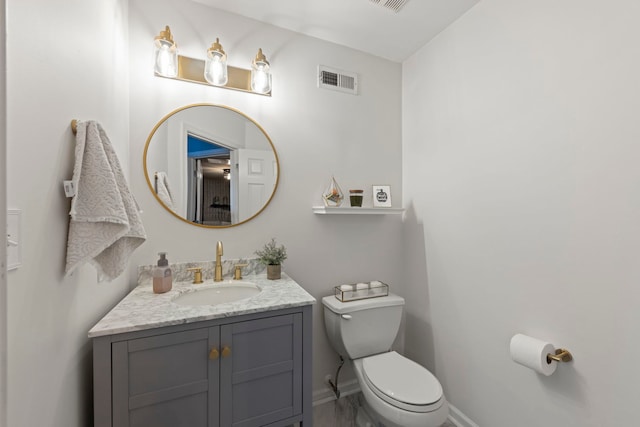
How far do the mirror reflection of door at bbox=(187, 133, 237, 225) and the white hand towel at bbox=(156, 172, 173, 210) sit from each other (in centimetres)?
10

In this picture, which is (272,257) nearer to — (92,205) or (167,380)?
(167,380)

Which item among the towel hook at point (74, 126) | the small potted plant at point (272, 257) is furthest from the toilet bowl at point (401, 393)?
the towel hook at point (74, 126)

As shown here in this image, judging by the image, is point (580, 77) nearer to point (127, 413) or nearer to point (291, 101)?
point (291, 101)

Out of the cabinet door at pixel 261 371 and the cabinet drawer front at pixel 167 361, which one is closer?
the cabinet drawer front at pixel 167 361

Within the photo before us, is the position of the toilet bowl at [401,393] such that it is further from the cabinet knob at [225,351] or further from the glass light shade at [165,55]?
the glass light shade at [165,55]

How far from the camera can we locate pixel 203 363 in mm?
1060

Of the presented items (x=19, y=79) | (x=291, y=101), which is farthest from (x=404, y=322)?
(x=19, y=79)

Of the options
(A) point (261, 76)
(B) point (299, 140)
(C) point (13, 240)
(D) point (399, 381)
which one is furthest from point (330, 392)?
(A) point (261, 76)

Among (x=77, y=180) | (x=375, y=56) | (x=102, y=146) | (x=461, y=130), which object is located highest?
(x=375, y=56)

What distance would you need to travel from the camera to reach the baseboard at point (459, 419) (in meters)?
1.57

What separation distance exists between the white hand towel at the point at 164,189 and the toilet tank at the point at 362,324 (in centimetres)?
112

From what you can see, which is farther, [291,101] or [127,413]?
[291,101]

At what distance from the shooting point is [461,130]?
1646 millimetres

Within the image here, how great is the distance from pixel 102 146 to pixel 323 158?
4.10 ft
